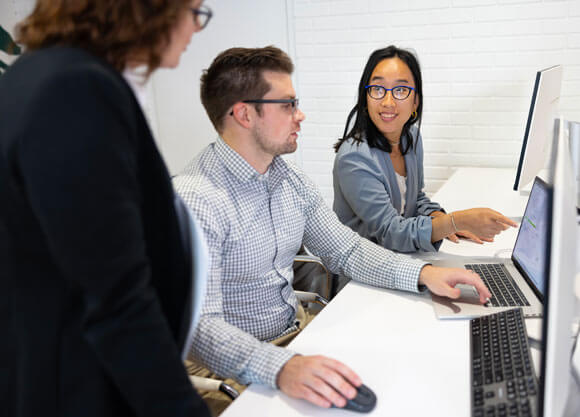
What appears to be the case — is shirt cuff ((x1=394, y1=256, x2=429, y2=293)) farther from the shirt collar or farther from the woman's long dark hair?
the woman's long dark hair

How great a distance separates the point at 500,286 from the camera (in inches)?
57.1

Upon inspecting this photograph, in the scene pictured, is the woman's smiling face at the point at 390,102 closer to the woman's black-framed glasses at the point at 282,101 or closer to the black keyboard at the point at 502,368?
the woman's black-framed glasses at the point at 282,101

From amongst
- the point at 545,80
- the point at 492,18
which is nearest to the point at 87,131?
the point at 545,80

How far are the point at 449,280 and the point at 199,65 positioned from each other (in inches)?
→ 113

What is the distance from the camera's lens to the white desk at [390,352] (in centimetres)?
100

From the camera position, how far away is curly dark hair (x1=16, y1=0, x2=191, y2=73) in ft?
2.13

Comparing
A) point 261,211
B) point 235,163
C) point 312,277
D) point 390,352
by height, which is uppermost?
point 235,163

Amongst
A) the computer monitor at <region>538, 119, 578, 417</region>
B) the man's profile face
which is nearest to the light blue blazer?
the man's profile face

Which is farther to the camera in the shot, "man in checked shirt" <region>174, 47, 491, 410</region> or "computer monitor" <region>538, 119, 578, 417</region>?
"man in checked shirt" <region>174, 47, 491, 410</region>

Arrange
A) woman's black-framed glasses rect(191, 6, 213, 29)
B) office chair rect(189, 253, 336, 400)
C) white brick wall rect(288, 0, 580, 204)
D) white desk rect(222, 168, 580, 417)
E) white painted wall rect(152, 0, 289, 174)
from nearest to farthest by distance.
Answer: woman's black-framed glasses rect(191, 6, 213, 29), white desk rect(222, 168, 580, 417), office chair rect(189, 253, 336, 400), white brick wall rect(288, 0, 580, 204), white painted wall rect(152, 0, 289, 174)

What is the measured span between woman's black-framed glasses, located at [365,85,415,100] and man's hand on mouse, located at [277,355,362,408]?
1325 mm

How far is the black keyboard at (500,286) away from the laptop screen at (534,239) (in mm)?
46

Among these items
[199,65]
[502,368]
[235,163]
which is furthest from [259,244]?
[199,65]

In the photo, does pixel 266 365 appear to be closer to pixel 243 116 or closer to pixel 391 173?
pixel 243 116
